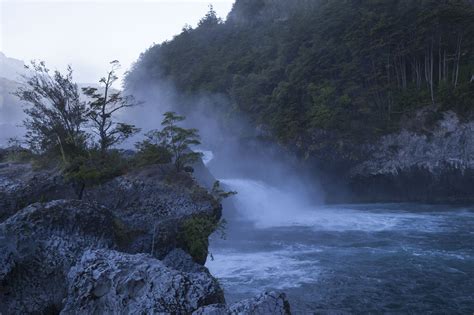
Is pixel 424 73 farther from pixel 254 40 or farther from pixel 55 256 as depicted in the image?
pixel 55 256

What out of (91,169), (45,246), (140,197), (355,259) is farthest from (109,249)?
(355,259)

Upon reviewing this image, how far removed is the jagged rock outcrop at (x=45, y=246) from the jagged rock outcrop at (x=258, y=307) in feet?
14.9

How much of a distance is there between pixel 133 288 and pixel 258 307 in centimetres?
226

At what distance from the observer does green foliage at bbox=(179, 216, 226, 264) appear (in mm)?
10081

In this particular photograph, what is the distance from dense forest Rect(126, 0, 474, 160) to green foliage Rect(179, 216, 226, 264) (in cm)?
2020

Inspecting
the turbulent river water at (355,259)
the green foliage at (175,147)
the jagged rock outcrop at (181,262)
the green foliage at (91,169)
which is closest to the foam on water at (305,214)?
the turbulent river water at (355,259)

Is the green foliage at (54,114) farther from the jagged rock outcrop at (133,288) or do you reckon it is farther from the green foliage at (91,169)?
the jagged rock outcrop at (133,288)

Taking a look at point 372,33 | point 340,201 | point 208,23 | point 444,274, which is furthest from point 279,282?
point 208,23

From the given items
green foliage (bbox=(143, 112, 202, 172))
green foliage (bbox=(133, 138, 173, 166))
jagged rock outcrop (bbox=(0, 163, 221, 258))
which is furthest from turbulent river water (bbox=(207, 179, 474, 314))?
green foliage (bbox=(133, 138, 173, 166))

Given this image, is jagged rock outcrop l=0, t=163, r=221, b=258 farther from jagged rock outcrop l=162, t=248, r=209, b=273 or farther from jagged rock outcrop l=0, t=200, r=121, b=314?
jagged rock outcrop l=0, t=200, r=121, b=314

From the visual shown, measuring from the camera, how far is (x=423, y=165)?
26859mm

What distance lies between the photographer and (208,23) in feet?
210

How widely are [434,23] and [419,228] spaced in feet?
51.3

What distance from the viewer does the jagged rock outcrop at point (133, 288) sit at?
580cm
